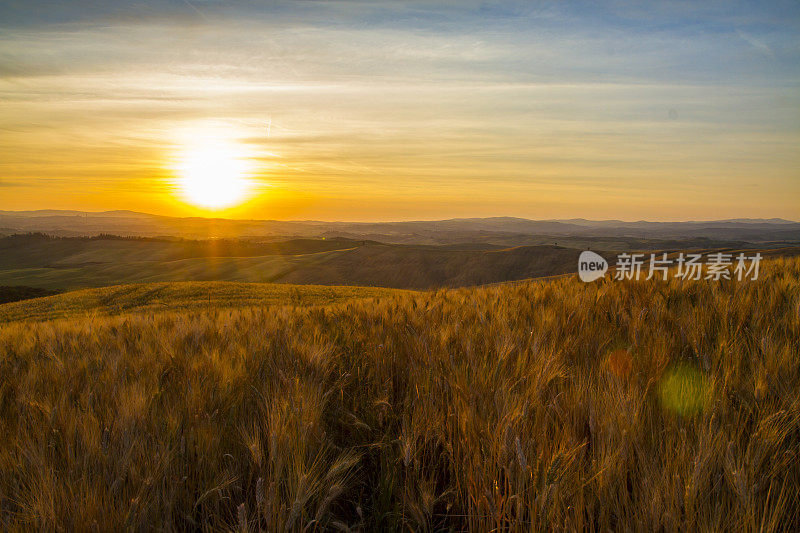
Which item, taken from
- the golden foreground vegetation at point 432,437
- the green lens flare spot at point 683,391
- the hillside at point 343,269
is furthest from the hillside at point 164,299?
the hillside at point 343,269

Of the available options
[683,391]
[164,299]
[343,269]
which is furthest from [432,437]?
[343,269]

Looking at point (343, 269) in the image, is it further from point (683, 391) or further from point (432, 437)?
point (683, 391)

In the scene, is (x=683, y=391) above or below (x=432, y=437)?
above

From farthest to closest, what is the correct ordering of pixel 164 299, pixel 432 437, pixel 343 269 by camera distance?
pixel 343 269
pixel 164 299
pixel 432 437

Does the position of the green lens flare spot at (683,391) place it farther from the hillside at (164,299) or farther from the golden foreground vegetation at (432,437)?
the hillside at (164,299)

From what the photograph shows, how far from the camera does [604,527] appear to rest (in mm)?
1139

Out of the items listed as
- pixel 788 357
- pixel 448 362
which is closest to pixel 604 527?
pixel 448 362

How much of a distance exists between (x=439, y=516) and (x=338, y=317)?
3.03 meters

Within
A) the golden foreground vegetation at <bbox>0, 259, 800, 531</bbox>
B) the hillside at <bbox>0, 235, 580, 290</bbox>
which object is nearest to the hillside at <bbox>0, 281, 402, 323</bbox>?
the golden foreground vegetation at <bbox>0, 259, 800, 531</bbox>

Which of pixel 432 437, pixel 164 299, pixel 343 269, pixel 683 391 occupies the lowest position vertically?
pixel 343 269

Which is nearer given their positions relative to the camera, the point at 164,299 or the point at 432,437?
the point at 432,437

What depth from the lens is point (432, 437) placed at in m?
1.66

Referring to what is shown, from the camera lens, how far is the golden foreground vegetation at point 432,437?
1.14 m

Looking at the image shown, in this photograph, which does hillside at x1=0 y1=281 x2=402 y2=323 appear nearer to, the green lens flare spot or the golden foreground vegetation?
the golden foreground vegetation
